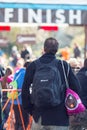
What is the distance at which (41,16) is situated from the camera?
49.0 ft

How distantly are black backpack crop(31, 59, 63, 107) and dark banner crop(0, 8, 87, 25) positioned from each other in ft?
23.8

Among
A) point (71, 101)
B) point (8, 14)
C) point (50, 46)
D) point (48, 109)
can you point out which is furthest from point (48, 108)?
point (8, 14)

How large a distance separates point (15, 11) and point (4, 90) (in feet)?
9.06

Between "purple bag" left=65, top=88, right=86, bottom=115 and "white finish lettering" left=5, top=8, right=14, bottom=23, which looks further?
"white finish lettering" left=5, top=8, right=14, bottom=23

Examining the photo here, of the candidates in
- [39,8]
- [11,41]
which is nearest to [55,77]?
[39,8]

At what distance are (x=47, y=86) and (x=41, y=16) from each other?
756 centimetres

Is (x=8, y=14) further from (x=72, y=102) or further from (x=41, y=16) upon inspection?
(x=72, y=102)

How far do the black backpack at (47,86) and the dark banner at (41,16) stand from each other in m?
7.27

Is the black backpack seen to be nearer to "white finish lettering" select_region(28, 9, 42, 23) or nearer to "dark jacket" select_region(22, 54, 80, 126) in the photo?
"dark jacket" select_region(22, 54, 80, 126)

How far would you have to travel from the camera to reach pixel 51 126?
7551mm

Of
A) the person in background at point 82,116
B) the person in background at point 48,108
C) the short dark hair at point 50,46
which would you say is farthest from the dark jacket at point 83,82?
the short dark hair at point 50,46

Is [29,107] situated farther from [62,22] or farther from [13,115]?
[62,22]

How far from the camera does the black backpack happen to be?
294 inches

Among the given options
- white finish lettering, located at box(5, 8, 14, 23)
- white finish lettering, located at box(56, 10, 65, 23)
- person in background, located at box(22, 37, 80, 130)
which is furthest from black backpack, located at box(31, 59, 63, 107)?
white finish lettering, located at box(56, 10, 65, 23)
